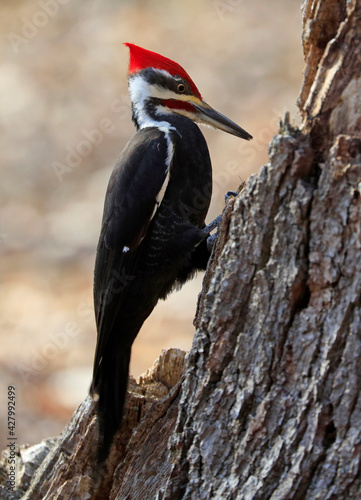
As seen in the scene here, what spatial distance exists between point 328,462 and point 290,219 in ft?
1.87

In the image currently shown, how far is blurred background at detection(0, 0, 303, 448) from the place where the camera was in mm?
4648

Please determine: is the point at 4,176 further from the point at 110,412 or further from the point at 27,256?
the point at 110,412

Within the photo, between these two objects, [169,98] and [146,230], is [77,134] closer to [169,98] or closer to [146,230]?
[169,98]

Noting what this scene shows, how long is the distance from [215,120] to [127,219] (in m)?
0.76

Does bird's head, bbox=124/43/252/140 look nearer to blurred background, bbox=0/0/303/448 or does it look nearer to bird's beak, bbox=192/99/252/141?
bird's beak, bbox=192/99/252/141

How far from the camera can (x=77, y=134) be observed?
5.18m

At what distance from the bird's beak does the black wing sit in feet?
1.43

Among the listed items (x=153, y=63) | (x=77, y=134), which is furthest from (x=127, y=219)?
(x=77, y=134)

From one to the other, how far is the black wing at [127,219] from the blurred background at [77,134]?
6.07ft

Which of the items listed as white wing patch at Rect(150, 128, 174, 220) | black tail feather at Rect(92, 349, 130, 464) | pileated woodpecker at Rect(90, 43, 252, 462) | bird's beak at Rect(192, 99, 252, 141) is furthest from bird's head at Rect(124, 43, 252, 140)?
black tail feather at Rect(92, 349, 130, 464)

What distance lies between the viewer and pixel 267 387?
1492 millimetres

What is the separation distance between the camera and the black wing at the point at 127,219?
2.54 m

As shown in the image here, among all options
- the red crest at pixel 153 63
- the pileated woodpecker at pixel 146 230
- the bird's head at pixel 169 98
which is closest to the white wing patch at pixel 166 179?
the pileated woodpecker at pixel 146 230

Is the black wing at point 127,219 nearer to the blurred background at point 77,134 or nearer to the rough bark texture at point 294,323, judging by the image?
the rough bark texture at point 294,323
